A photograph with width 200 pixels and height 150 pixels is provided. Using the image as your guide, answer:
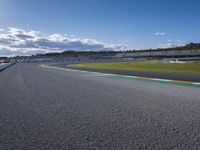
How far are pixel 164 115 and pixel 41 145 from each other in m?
2.93

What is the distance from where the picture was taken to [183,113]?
4.76 metres

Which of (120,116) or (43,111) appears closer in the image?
(120,116)

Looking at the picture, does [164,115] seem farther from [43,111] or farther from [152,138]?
[43,111]

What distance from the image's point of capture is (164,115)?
4621mm

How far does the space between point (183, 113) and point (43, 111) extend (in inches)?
143

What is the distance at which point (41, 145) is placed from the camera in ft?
10.1

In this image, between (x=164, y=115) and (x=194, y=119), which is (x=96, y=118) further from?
(x=194, y=119)

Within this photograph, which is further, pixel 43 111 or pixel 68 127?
pixel 43 111

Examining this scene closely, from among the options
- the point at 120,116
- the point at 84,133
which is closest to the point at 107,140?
the point at 84,133

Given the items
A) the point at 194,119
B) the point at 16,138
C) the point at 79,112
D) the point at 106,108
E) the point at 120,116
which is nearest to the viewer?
the point at 16,138

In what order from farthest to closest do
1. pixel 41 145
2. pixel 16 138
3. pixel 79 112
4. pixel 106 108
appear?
pixel 106 108
pixel 79 112
pixel 16 138
pixel 41 145

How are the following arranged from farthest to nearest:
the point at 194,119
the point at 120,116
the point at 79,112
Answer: the point at 79,112, the point at 120,116, the point at 194,119

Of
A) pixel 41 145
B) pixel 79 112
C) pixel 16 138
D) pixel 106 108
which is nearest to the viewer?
pixel 41 145

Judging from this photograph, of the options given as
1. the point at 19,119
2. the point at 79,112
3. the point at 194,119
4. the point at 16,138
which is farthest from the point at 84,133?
the point at 194,119
